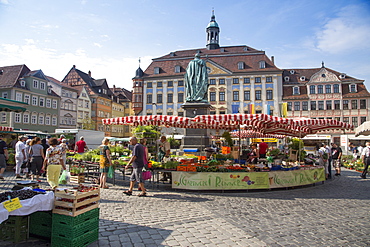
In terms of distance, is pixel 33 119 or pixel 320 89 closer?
pixel 33 119

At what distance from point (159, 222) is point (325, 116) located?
47430 mm

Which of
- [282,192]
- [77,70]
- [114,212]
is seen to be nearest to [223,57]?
[77,70]

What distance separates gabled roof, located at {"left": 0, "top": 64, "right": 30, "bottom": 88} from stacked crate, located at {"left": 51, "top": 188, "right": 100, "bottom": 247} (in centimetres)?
4256

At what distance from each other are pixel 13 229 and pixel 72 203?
1.18 meters

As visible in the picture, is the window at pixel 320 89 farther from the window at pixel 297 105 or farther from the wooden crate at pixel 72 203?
the wooden crate at pixel 72 203

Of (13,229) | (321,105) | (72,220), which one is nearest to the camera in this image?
(72,220)

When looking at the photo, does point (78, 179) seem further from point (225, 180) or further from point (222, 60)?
point (222, 60)

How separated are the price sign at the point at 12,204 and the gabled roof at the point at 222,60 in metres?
47.0

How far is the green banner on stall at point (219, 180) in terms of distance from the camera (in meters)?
9.09

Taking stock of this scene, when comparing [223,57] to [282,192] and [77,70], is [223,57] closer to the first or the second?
[77,70]

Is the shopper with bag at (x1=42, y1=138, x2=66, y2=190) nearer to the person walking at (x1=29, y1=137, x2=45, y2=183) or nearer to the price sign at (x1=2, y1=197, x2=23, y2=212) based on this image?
the person walking at (x1=29, y1=137, x2=45, y2=183)

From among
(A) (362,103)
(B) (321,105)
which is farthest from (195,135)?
(A) (362,103)

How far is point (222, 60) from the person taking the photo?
172 ft

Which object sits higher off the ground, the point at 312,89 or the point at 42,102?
the point at 312,89
